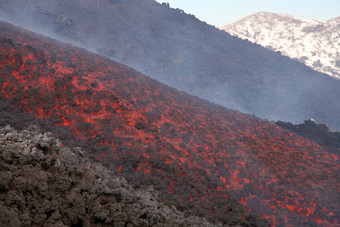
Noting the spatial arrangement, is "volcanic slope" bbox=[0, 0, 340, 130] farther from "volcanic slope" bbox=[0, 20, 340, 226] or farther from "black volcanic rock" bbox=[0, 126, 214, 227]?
"black volcanic rock" bbox=[0, 126, 214, 227]

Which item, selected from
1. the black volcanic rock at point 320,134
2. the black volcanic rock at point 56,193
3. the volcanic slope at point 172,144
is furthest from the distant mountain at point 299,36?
the black volcanic rock at point 56,193

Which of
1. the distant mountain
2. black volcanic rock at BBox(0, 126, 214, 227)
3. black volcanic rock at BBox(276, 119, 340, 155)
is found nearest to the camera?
black volcanic rock at BBox(0, 126, 214, 227)

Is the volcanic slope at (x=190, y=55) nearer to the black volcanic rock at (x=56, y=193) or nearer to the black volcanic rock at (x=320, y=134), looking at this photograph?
A: the black volcanic rock at (x=320, y=134)

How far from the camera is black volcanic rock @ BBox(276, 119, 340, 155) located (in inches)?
960

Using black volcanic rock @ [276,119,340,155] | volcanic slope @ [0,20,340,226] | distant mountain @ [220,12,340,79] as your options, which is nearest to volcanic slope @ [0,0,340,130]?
black volcanic rock @ [276,119,340,155]

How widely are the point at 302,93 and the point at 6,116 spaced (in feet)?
151

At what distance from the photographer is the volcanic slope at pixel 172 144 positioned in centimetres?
1128

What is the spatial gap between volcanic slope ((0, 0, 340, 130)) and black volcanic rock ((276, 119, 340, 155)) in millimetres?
14468

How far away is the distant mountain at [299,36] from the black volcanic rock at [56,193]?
72666 mm

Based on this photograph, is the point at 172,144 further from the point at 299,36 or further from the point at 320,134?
the point at 299,36

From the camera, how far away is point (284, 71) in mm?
50812

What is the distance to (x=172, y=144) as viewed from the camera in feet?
48.3

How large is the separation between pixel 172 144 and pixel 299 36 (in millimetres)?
74876

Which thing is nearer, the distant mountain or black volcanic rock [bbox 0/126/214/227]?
black volcanic rock [bbox 0/126/214/227]
